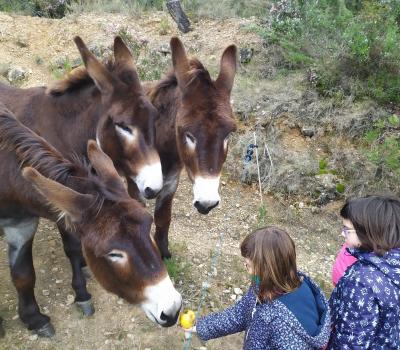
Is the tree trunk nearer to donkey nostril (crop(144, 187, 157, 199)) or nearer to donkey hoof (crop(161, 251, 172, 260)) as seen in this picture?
donkey hoof (crop(161, 251, 172, 260))

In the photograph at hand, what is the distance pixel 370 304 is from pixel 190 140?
198 cm

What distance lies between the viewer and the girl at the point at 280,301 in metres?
2.26

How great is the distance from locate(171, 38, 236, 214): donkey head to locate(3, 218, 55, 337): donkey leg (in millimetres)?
1367

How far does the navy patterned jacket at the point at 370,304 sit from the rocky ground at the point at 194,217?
5.56 ft

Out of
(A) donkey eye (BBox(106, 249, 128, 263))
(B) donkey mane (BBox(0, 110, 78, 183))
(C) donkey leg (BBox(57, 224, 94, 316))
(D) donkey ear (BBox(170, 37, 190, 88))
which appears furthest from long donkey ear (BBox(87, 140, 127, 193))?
(C) donkey leg (BBox(57, 224, 94, 316))

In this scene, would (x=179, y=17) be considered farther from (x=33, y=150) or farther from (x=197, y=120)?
(x=33, y=150)

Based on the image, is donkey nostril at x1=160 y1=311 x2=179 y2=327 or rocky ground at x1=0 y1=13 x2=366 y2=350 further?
rocky ground at x1=0 y1=13 x2=366 y2=350

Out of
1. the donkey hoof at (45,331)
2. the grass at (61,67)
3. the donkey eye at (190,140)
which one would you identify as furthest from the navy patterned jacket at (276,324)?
the grass at (61,67)

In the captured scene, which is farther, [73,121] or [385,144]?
[385,144]

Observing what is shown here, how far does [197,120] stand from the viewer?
3.64m

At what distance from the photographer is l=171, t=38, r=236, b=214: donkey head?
362 centimetres

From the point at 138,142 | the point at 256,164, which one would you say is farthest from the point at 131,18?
the point at 138,142

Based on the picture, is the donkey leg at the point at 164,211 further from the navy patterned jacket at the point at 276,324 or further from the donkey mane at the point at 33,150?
the navy patterned jacket at the point at 276,324

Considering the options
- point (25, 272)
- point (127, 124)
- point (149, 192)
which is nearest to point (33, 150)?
point (127, 124)
